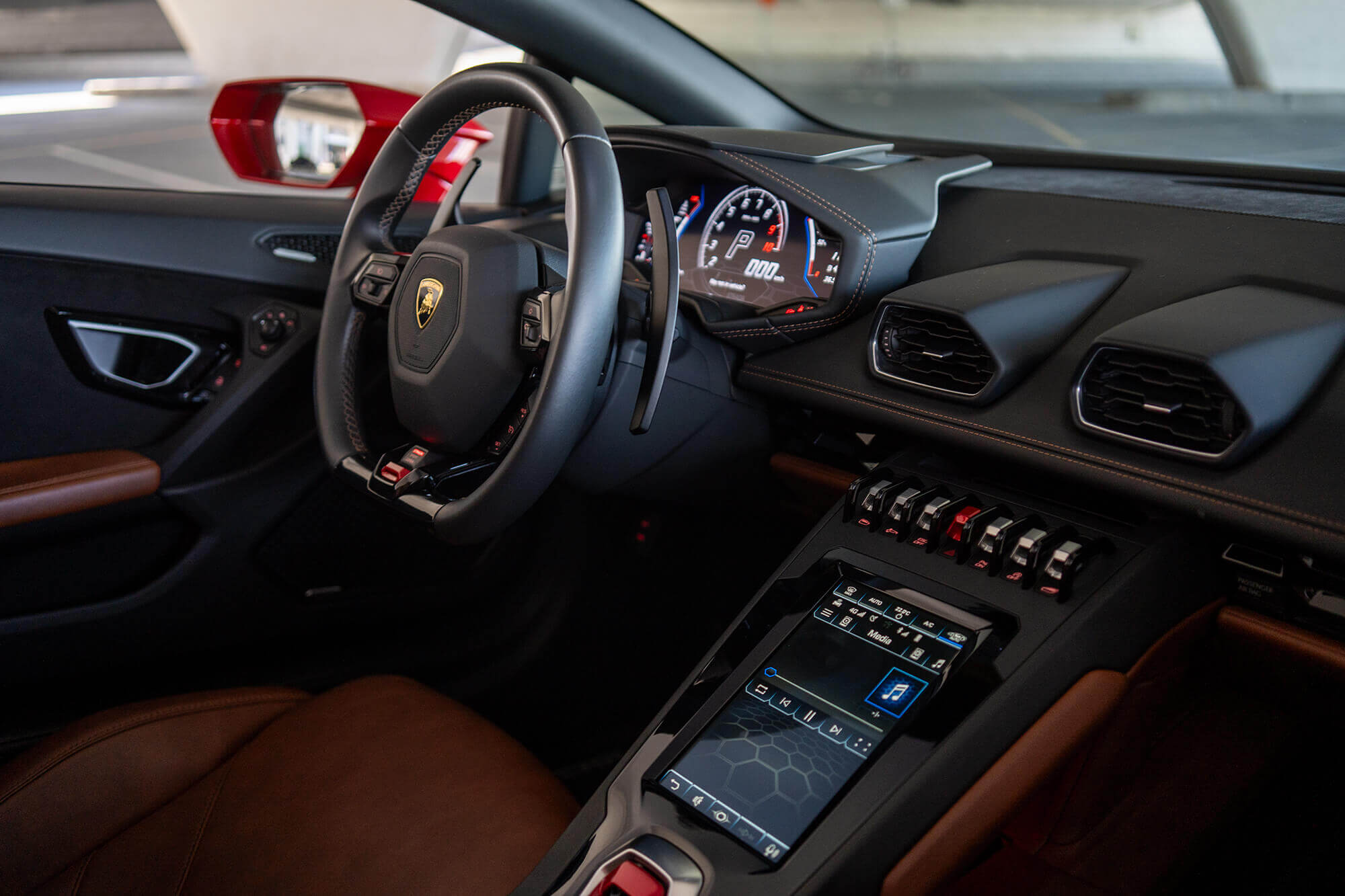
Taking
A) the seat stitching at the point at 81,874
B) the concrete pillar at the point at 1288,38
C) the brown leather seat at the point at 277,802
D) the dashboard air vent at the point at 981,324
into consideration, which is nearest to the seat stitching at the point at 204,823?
the brown leather seat at the point at 277,802

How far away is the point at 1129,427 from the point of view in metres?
1.00

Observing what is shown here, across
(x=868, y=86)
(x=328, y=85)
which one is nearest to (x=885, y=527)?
(x=328, y=85)

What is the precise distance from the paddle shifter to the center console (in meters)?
0.28

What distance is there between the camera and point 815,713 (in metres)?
0.98

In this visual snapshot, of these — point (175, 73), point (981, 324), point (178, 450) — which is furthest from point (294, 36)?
point (981, 324)

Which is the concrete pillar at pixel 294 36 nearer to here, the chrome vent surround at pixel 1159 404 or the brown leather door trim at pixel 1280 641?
the chrome vent surround at pixel 1159 404

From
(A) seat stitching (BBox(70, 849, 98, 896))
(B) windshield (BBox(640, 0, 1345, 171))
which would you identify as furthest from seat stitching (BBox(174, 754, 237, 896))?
(B) windshield (BBox(640, 0, 1345, 171))

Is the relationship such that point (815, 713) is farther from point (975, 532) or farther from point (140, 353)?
point (140, 353)

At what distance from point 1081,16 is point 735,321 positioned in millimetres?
5037

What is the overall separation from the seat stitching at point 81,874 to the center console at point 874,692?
51 cm

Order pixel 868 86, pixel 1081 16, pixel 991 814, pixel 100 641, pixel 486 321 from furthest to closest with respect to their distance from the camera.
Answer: pixel 868 86 → pixel 1081 16 → pixel 100 641 → pixel 486 321 → pixel 991 814

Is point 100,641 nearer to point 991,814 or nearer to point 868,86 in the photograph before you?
point 991,814

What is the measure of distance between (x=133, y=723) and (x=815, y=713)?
32.4 inches

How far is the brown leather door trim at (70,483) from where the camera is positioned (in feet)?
4.62
